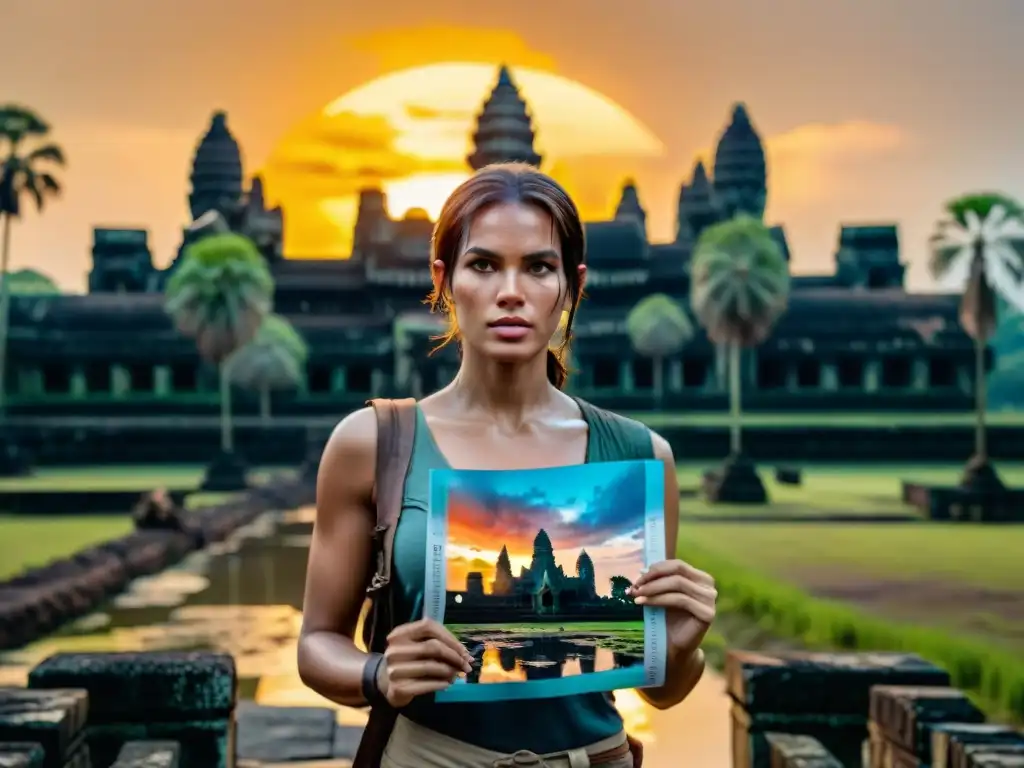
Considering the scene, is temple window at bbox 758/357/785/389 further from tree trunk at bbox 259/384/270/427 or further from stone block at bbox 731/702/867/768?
stone block at bbox 731/702/867/768

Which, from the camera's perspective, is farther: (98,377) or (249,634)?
(98,377)

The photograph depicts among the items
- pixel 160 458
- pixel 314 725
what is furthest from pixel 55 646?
pixel 160 458

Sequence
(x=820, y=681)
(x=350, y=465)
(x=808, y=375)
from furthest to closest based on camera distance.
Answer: (x=808, y=375), (x=820, y=681), (x=350, y=465)

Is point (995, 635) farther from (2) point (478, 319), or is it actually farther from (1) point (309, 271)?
(1) point (309, 271)

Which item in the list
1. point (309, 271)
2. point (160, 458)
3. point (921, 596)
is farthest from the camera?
point (309, 271)

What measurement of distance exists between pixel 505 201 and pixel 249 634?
8.77 meters

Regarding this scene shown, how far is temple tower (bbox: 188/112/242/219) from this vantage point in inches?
2176

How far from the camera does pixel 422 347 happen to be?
42.9 meters

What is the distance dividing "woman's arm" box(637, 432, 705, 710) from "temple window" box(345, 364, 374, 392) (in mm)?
42631

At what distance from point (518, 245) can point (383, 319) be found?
43796 millimetres

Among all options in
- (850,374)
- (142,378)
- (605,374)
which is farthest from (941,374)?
(142,378)

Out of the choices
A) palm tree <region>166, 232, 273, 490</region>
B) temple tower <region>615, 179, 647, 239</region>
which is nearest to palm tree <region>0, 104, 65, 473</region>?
palm tree <region>166, 232, 273, 490</region>

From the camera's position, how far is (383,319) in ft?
151

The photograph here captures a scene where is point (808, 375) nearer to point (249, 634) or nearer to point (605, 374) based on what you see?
point (605, 374)
